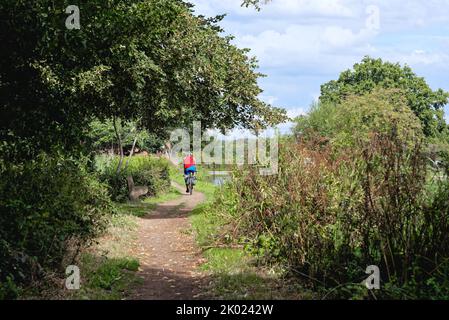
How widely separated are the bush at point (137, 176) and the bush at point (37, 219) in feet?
43.3

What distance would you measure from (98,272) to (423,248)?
18.6ft

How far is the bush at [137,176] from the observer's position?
87.1 feet

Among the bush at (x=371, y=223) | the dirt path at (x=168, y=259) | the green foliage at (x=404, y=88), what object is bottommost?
the dirt path at (x=168, y=259)

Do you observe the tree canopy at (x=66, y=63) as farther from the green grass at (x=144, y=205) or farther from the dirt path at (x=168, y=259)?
the green grass at (x=144, y=205)

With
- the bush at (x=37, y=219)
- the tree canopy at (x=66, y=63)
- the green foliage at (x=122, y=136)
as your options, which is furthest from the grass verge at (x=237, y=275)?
the green foliage at (x=122, y=136)

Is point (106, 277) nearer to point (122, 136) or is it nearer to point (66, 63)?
point (66, 63)

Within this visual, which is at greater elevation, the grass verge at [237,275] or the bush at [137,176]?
the bush at [137,176]

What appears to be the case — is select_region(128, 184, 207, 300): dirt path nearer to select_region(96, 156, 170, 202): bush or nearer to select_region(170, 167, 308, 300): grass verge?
select_region(170, 167, 308, 300): grass verge

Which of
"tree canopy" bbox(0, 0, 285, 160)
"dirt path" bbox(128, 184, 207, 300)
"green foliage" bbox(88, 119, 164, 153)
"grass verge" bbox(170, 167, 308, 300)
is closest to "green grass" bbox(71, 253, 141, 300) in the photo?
"dirt path" bbox(128, 184, 207, 300)

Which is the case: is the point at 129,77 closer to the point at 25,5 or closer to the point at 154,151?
the point at 25,5

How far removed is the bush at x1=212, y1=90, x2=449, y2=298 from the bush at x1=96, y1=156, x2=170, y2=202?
48.5 ft

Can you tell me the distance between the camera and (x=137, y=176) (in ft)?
96.6

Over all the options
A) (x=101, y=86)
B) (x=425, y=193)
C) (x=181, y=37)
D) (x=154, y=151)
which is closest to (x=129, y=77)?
(x=101, y=86)

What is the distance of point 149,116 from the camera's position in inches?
883
